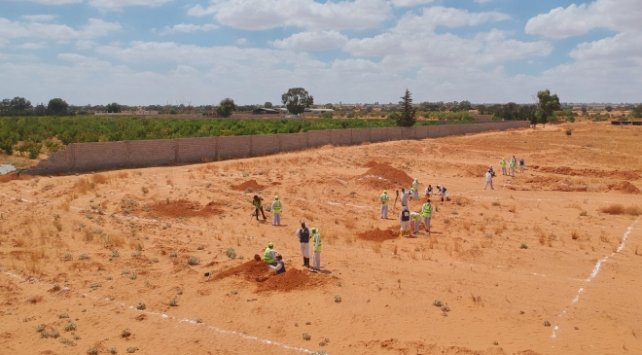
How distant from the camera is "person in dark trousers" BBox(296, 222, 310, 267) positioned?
60.6 ft

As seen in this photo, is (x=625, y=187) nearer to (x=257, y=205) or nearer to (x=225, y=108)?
(x=257, y=205)

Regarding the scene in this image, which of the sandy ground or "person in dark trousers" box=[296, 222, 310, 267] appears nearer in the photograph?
the sandy ground

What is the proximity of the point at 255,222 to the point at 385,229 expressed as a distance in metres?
5.60

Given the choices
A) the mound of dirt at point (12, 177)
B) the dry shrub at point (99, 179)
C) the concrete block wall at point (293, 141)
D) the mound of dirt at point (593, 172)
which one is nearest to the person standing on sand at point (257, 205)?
the dry shrub at point (99, 179)

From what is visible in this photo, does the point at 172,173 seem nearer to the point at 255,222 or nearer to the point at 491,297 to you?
the point at 255,222

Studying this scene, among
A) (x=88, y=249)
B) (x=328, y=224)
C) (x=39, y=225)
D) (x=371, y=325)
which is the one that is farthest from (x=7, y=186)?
(x=371, y=325)

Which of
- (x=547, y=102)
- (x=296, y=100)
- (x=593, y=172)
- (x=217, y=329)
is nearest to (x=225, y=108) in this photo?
(x=296, y=100)

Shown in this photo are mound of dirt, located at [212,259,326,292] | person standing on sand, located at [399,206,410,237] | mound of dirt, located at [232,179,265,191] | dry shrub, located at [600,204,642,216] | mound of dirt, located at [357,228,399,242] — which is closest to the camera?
mound of dirt, located at [212,259,326,292]

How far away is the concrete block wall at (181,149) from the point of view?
118 feet

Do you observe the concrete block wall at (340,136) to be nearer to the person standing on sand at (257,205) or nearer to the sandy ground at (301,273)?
the sandy ground at (301,273)

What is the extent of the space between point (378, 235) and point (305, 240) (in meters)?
6.44

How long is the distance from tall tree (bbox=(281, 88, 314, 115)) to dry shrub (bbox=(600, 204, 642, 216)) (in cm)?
12011

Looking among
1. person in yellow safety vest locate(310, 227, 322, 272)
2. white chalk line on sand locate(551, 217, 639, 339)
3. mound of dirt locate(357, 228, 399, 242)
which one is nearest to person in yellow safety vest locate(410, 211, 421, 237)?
mound of dirt locate(357, 228, 399, 242)

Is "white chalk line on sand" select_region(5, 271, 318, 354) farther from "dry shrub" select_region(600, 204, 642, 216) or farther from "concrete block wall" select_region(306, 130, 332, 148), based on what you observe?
"concrete block wall" select_region(306, 130, 332, 148)
